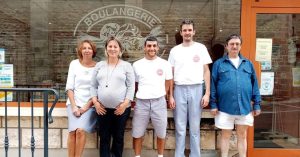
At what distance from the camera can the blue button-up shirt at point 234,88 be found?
13.8 feet

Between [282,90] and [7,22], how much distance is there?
12.6 feet

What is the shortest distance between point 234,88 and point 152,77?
918 millimetres

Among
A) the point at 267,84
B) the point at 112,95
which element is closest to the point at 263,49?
the point at 267,84

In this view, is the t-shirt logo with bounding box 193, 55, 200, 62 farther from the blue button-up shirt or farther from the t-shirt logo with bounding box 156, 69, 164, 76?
the t-shirt logo with bounding box 156, 69, 164, 76

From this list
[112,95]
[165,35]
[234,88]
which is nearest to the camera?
[112,95]

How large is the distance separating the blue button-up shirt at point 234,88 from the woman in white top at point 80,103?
1418 millimetres

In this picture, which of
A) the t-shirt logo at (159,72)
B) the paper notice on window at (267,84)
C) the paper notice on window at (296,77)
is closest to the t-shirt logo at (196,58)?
the t-shirt logo at (159,72)

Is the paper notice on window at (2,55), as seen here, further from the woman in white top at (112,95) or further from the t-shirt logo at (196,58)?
the t-shirt logo at (196,58)

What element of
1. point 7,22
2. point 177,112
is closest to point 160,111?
point 177,112

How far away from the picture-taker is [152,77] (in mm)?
4277

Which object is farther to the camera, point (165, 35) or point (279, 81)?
point (165, 35)

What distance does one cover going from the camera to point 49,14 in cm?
527

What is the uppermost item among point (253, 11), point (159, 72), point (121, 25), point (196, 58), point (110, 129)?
point (253, 11)

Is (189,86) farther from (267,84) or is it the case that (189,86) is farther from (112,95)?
(267,84)
